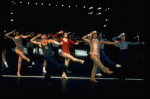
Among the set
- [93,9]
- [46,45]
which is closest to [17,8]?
[93,9]

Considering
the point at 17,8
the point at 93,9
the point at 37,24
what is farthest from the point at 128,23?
the point at 17,8

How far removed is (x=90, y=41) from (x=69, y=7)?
763 cm

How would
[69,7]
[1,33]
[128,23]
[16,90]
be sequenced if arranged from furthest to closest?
[69,7], [128,23], [16,90], [1,33]

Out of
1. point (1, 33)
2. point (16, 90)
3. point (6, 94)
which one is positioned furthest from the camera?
point (16, 90)

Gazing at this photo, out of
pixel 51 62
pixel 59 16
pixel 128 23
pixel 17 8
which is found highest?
pixel 17 8

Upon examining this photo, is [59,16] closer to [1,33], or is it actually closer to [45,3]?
[45,3]

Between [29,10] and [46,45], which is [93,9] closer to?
Answer: [29,10]

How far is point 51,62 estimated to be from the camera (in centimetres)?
582

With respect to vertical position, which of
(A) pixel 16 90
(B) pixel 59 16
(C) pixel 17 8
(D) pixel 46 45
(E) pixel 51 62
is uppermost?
(C) pixel 17 8

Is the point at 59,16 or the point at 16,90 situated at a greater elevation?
the point at 59,16

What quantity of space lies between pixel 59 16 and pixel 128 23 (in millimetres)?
5915

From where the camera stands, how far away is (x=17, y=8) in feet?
46.0

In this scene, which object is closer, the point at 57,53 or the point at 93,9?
the point at 93,9

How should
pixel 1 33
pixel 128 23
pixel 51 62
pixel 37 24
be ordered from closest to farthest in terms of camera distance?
1. pixel 1 33
2. pixel 51 62
3. pixel 128 23
4. pixel 37 24
